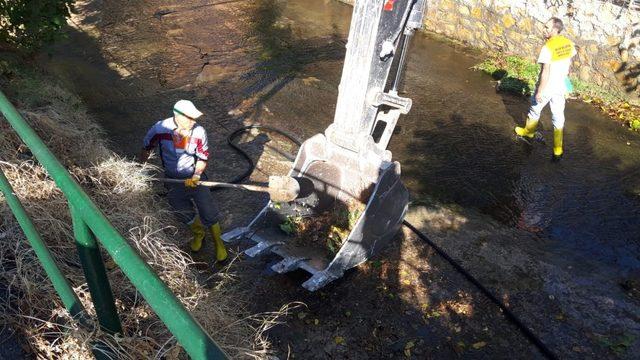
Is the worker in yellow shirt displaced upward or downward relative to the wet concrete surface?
upward

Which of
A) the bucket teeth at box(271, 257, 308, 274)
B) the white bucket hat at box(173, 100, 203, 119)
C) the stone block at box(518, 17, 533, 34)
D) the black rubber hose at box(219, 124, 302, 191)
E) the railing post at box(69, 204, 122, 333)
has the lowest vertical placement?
the black rubber hose at box(219, 124, 302, 191)

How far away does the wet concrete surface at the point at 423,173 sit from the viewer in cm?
444

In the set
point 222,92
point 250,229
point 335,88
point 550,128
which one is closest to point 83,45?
point 222,92

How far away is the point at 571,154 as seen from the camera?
7.37m

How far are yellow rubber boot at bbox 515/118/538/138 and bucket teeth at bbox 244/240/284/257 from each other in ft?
15.8

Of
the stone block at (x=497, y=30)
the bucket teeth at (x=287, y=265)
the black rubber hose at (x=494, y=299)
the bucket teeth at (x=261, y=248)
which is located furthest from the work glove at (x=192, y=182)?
the stone block at (x=497, y=30)

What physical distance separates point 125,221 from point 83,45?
24.8ft

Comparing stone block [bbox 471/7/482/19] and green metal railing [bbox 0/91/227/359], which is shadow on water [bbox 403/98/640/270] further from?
green metal railing [bbox 0/91/227/359]

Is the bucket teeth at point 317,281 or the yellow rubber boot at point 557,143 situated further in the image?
the yellow rubber boot at point 557,143

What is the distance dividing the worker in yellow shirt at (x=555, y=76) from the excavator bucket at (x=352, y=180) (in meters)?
2.97

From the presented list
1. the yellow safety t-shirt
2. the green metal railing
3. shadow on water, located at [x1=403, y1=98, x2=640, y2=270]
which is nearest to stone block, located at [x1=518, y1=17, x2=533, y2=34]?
shadow on water, located at [x1=403, y1=98, x2=640, y2=270]

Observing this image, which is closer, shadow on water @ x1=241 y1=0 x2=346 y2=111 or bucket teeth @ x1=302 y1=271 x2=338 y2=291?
bucket teeth @ x1=302 y1=271 x2=338 y2=291

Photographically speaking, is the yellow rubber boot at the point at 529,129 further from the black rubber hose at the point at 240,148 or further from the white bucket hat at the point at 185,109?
the white bucket hat at the point at 185,109

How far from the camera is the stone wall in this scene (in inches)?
333
